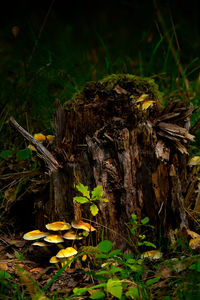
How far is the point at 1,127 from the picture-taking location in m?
3.66

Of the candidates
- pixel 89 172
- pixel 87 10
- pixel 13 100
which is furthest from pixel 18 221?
pixel 87 10

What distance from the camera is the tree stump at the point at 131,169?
2.52 meters

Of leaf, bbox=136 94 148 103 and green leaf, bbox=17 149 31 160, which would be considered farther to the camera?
green leaf, bbox=17 149 31 160

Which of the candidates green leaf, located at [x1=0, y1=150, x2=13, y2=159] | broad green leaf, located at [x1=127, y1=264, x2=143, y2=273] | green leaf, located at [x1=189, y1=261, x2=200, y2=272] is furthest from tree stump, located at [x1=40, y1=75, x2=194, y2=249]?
green leaf, located at [x1=0, y1=150, x2=13, y2=159]

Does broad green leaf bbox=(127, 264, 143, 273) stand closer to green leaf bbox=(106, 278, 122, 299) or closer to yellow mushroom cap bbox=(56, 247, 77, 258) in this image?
green leaf bbox=(106, 278, 122, 299)

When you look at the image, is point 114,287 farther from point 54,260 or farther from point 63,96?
point 63,96

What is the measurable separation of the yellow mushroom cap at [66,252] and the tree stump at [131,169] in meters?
0.26

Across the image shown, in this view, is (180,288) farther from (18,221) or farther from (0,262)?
(18,221)

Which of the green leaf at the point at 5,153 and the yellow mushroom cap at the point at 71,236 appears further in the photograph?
the green leaf at the point at 5,153

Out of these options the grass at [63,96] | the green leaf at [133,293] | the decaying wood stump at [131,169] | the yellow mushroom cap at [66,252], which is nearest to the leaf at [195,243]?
the grass at [63,96]

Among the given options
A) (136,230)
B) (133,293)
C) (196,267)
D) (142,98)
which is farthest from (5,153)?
(196,267)

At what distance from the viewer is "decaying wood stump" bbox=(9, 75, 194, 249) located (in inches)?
99.3

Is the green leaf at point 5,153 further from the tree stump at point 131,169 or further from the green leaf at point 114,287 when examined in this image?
the green leaf at point 114,287

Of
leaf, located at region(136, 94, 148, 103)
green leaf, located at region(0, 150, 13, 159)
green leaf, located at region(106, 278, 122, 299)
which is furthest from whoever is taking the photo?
green leaf, located at region(0, 150, 13, 159)
